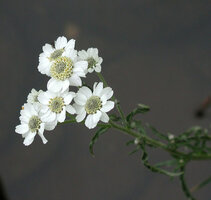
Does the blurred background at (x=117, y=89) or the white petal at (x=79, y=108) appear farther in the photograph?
the blurred background at (x=117, y=89)

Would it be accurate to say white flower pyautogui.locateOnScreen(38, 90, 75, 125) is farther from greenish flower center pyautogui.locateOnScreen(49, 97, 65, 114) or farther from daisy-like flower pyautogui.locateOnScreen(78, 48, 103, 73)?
daisy-like flower pyautogui.locateOnScreen(78, 48, 103, 73)

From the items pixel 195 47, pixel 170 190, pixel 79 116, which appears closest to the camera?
pixel 79 116

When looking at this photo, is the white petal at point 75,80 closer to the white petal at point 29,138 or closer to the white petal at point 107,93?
the white petal at point 107,93

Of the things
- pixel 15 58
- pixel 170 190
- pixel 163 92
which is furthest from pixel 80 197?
pixel 15 58

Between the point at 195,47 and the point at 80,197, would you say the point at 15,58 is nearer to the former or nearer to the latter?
the point at 80,197

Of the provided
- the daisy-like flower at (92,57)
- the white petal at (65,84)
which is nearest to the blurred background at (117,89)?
the daisy-like flower at (92,57)

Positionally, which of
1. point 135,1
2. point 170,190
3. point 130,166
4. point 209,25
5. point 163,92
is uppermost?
point 135,1
